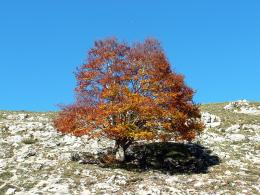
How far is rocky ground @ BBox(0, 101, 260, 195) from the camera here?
32.2 m

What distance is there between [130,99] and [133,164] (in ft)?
19.4

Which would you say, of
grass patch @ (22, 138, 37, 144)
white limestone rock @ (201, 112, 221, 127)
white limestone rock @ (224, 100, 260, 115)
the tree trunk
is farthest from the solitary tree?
white limestone rock @ (224, 100, 260, 115)

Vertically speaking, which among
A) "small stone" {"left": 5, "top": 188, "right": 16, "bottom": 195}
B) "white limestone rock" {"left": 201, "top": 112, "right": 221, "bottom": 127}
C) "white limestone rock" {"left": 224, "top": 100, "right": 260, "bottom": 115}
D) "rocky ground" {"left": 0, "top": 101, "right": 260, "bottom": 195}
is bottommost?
"small stone" {"left": 5, "top": 188, "right": 16, "bottom": 195}

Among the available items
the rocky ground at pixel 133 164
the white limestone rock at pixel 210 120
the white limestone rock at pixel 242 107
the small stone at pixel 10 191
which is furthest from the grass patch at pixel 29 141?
the white limestone rock at pixel 242 107

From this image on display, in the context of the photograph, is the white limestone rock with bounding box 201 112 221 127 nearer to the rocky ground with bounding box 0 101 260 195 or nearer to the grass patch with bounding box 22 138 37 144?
the rocky ground with bounding box 0 101 260 195

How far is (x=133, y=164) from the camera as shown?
3831 cm

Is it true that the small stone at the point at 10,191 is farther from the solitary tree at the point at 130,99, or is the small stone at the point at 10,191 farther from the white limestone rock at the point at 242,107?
the white limestone rock at the point at 242,107

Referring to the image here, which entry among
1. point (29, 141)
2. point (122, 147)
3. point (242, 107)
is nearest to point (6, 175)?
point (29, 141)

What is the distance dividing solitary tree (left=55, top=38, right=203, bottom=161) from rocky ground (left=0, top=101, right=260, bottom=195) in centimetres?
263

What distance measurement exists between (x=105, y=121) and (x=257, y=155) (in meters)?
14.0

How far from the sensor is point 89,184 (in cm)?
3247

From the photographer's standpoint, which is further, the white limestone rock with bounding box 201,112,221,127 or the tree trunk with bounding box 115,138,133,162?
the white limestone rock with bounding box 201,112,221,127

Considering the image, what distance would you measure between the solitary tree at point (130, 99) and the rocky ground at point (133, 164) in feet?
8.62

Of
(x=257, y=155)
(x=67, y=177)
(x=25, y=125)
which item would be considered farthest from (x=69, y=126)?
(x=257, y=155)
